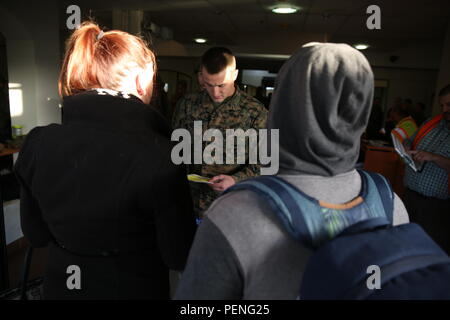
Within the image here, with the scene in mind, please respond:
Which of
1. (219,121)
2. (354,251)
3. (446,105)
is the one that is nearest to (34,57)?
(219,121)

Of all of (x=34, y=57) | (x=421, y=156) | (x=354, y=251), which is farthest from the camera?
(x=34, y=57)

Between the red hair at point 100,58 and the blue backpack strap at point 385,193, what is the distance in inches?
27.4

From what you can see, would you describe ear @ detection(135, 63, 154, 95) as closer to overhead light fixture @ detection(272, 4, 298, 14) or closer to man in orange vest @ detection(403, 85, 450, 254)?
man in orange vest @ detection(403, 85, 450, 254)

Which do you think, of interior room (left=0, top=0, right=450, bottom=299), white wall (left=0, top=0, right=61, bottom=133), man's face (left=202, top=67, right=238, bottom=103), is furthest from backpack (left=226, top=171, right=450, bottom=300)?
white wall (left=0, top=0, right=61, bottom=133)

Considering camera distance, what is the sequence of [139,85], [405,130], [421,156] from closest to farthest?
1. [139,85]
2. [421,156]
3. [405,130]

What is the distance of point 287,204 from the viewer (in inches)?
24.3

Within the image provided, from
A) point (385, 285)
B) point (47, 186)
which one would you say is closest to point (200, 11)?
point (47, 186)

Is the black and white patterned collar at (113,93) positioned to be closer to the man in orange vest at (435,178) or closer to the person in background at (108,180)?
the person in background at (108,180)

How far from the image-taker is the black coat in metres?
0.89

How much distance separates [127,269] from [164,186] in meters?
0.29

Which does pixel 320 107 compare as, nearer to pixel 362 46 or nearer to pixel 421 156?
pixel 421 156

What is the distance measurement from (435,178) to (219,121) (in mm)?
1650

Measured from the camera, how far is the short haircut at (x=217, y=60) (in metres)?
2.02

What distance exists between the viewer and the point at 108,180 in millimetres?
901
